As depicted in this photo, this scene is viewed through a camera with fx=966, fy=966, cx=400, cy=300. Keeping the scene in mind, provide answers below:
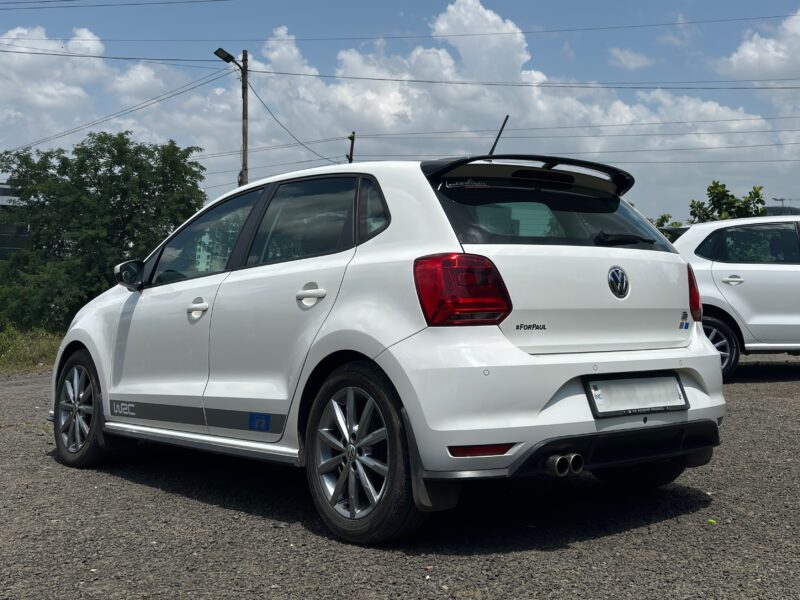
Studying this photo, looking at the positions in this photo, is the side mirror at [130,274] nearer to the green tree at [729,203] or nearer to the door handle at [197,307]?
the door handle at [197,307]

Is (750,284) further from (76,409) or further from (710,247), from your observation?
(76,409)

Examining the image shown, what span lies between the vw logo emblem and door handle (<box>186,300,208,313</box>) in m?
2.23

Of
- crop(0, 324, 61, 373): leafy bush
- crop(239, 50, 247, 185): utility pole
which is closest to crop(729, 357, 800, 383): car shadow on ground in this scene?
crop(0, 324, 61, 373): leafy bush

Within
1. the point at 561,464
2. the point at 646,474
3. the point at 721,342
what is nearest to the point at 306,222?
the point at 561,464

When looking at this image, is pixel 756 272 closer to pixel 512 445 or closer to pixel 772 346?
pixel 772 346

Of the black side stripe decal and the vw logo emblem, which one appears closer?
the vw logo emblem

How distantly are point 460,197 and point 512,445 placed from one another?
1.14 meters

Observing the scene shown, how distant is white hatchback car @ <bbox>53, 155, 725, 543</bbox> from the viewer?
12.8ft

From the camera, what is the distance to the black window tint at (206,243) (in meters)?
5.44

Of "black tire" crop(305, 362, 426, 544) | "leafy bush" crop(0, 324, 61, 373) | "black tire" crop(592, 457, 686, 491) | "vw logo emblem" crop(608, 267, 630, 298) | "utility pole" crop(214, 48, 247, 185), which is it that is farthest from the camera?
"utility pole" crop(214, 48, 247, 185)

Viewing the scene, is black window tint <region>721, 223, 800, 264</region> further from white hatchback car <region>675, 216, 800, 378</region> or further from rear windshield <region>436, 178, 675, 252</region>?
rear windshield <region>436, 178, 675, 252</region>

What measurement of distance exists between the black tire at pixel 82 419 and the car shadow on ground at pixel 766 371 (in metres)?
7.34

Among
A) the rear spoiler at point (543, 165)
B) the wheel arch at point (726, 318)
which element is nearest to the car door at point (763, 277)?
the wheel arch at point (726, 318)

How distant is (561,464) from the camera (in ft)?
12.9
